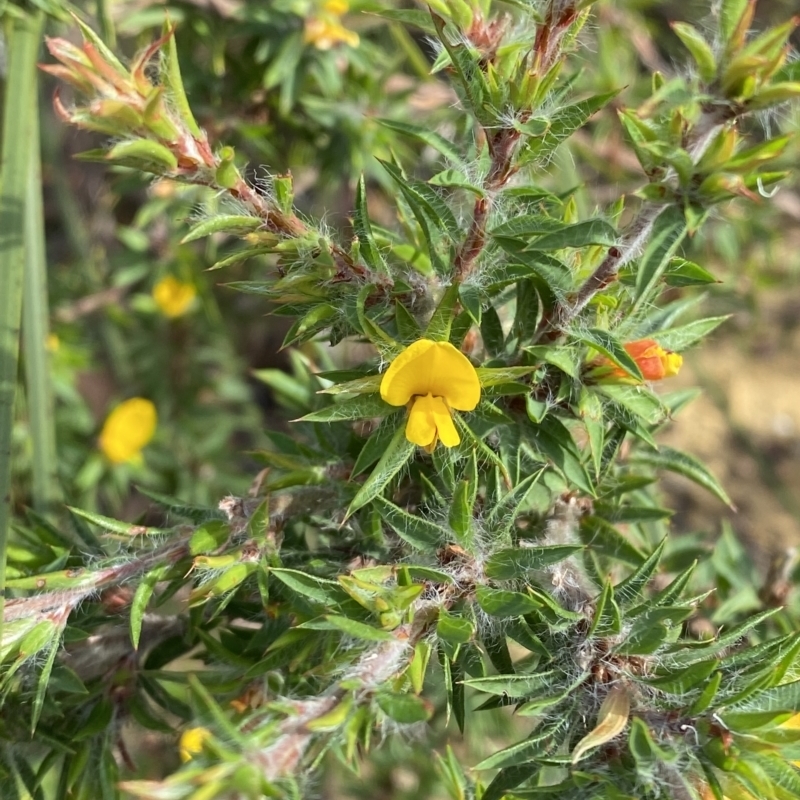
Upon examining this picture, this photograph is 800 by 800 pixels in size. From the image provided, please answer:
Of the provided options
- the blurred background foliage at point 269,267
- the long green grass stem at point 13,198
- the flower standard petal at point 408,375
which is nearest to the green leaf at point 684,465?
the blurred background foliage at point 269,267

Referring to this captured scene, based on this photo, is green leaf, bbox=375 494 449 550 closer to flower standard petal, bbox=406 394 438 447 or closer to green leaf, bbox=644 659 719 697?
flower standard petal, bbox=406 394 438 447

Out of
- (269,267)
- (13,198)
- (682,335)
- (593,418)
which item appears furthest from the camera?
(269,267)

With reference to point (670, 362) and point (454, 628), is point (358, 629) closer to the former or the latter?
point (454, 628)

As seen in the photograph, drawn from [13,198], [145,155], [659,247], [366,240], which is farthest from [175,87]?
[13,198]

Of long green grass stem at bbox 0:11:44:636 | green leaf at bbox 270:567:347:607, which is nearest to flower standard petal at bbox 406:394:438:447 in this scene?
green leaf at bbox 270:567:347:607

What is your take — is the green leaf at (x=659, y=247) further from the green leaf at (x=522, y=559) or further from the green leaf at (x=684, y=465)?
the green leaf at (x=684, y=465)

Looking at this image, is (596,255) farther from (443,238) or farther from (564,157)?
(564,157)

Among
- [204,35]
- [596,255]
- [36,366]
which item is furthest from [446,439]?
[204,35]
